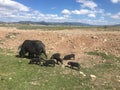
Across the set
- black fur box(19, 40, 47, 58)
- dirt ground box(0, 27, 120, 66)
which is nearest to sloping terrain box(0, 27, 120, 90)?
dirt ground box(0, 27, 120, 66)

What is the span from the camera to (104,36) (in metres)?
29.4

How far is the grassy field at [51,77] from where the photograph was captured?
1491cm

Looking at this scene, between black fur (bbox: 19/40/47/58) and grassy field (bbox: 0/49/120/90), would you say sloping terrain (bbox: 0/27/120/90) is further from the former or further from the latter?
black fur (bbox: 19/40/47/58)

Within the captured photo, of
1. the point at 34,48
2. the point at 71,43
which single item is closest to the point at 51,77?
the point at 34,48

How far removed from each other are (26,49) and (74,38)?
8.80m

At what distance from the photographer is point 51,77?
53.5ft

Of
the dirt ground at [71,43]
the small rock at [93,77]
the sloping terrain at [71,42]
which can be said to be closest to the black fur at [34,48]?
the dirt ground at [71,43]

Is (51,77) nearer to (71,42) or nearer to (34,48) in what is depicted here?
(34,48)

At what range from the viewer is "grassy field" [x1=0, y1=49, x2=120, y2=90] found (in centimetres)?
1491

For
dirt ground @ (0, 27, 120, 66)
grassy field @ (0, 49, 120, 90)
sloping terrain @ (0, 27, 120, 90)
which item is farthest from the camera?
dirt ground @ (0, 27, 120, 66)

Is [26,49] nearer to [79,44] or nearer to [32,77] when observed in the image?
[32,77]

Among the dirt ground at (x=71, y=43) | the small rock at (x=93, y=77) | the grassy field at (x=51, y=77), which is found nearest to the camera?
the grassy field at (x=51, y=77)

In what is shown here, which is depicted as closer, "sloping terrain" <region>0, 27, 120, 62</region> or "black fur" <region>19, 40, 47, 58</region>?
Answer: "black fur" <region>19, 40, 47, 58</region>

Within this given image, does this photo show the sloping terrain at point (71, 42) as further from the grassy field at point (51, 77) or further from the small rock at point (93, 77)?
the small rock at point (93, 77)
